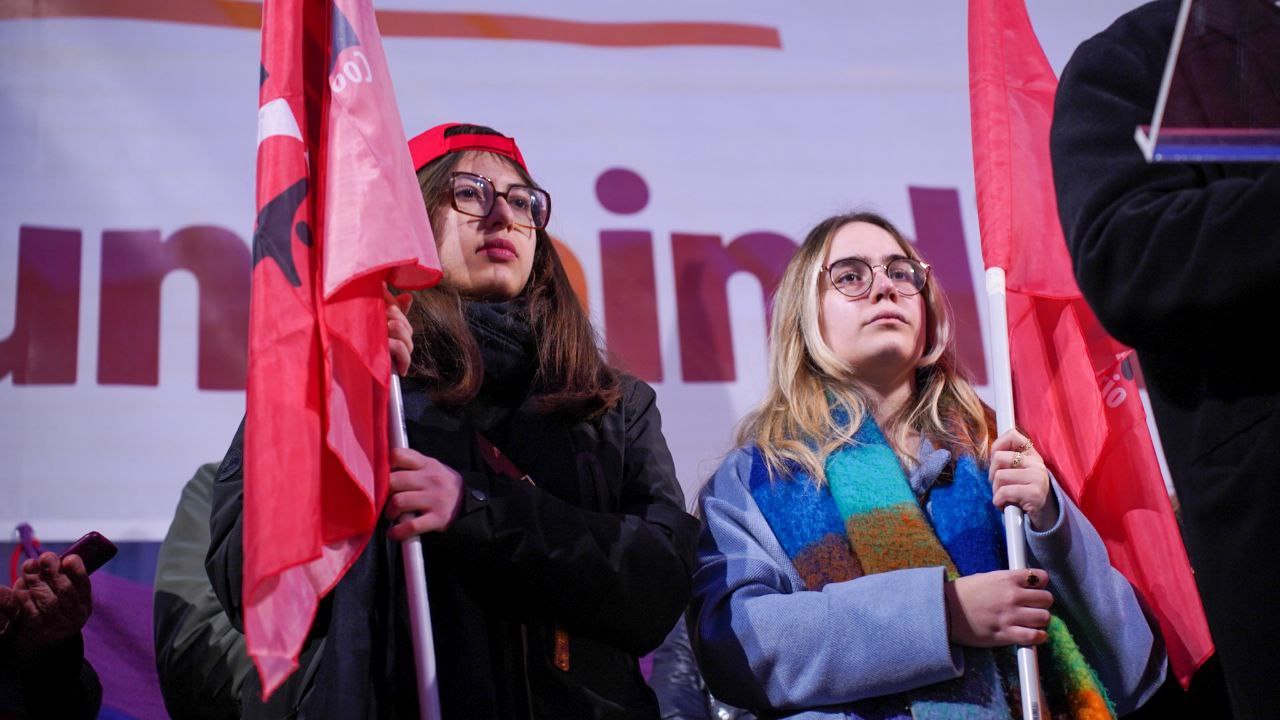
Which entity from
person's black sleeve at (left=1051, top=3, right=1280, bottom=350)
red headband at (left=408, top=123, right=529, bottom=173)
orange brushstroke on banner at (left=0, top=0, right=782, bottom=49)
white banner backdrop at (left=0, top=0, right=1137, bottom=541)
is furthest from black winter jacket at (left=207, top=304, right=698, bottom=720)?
orange brushstroke on banner at (left=0, top=0, right=782, bottom=49)

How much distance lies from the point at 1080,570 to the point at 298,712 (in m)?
1.48

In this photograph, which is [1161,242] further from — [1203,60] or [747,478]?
[747,478]

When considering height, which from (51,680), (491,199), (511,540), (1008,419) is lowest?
(51,680)

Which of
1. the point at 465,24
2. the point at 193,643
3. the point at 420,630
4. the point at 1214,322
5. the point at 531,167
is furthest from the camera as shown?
the point at 465,24

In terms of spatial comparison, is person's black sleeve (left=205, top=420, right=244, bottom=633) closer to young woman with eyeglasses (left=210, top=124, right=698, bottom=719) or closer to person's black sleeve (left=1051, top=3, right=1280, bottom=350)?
young woman with eyeglasses (left=210, top=124, right=698, bottom=719)

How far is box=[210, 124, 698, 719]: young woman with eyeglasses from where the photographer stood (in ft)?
7.23

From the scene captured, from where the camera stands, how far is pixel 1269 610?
4.83 feet

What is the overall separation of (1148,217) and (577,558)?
1085mm

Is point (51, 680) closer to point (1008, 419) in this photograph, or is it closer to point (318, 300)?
point (318, 300)

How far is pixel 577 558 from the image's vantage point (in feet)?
7.30

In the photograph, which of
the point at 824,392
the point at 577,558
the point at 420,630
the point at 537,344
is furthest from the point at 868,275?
the point at 420,630

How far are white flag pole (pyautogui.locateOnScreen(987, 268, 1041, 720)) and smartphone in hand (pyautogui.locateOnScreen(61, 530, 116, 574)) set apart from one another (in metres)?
1.79

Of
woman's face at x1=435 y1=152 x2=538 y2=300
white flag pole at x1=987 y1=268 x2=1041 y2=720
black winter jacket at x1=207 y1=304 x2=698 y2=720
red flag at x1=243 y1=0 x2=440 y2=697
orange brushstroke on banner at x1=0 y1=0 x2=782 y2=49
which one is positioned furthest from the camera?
orange brushstroke on banner at x1=0 y1=0 x2=782 y2=49

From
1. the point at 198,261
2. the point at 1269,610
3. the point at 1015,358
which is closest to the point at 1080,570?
the point at 1015,358
